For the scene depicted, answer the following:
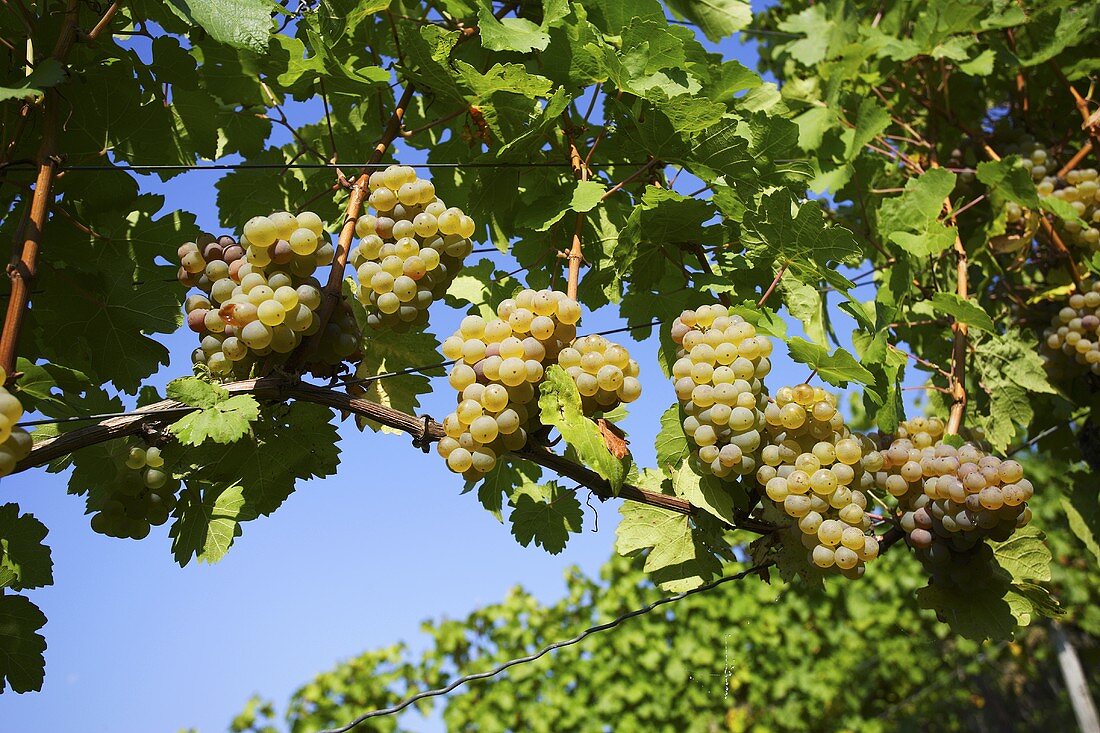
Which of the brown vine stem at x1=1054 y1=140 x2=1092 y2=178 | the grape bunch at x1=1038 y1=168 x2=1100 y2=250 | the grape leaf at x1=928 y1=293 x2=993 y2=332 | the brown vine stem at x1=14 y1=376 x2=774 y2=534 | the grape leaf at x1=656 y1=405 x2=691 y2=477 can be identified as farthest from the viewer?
the brown vine stem at x1=1054 y1=140 x2=1092 y2=178

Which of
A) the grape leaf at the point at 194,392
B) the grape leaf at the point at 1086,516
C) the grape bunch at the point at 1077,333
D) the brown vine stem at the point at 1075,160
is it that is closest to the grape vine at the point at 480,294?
the grape leaf at the point at 194,392

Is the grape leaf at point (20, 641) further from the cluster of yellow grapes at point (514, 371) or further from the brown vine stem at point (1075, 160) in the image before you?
the brown vine stem at point (1075, 160)

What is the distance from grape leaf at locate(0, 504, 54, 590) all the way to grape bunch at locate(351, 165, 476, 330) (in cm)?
58

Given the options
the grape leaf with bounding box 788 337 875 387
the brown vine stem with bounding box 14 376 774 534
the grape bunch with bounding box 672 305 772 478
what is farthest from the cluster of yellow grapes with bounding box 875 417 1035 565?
the brown vine stem with bounding box 14 376 774 534

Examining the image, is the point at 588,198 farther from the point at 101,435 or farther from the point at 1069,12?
the point at 1069,12

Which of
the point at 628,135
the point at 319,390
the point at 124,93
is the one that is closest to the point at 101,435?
the point at 319,390

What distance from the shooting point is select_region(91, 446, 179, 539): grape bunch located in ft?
4.27

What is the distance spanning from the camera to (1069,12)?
7.60ft

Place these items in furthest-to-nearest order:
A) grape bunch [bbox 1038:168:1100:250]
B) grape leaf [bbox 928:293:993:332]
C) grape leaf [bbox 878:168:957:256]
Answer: grape bunch [bbox 1038:168:1100:250] → grape leaf [bbox 878:168:957:256] → grape leaf [bbox 928:293:993:332]

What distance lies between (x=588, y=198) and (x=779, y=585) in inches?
179

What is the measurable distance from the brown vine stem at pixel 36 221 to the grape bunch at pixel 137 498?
276 millimetres

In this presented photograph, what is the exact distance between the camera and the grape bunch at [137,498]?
130 cm

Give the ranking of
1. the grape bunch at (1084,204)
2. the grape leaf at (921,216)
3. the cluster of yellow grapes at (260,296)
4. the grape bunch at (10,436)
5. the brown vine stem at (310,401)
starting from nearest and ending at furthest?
the grape bunch at (10,436), the brown vine stem at (310,401), the cluster of yellow grapes at (260,296), the grape leaf at (921,216), the grape bunch at (1084,204)

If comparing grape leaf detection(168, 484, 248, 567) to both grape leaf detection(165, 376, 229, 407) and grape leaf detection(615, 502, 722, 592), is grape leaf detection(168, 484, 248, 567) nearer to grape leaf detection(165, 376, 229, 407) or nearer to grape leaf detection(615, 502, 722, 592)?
grape leaf detection(165, 376, 229, 407)
